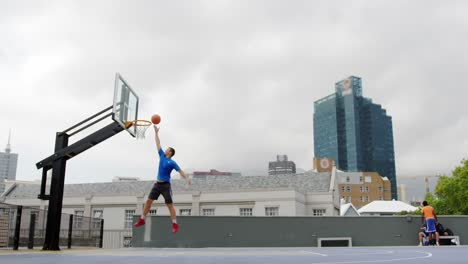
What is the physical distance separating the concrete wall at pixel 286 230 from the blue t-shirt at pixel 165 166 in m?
11.0

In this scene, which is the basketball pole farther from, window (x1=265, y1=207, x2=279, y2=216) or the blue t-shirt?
window (x1=265, y1=207, x2=279, y2=216)

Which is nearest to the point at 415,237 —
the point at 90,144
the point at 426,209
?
the point at 426,209

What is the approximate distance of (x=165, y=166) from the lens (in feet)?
34.8

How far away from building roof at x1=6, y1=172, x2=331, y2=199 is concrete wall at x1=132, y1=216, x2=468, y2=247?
28031 millimetres

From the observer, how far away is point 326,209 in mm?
52531

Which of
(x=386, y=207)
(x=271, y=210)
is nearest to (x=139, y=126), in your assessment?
(x=271, y=210)

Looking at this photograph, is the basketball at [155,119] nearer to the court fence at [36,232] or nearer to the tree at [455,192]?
the court fence at [36,232]

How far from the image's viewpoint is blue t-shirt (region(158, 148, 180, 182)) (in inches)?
417

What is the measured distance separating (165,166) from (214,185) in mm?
48397

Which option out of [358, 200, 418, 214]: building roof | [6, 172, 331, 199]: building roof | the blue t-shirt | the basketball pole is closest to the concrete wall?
the basketball pole

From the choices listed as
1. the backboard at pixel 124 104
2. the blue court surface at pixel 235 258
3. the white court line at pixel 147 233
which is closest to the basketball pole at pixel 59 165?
the backboard at pixel 124 104

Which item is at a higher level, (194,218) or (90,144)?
(90,144)

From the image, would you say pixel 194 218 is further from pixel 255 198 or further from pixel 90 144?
pixel 255 198

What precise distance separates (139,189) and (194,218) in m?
39.2
